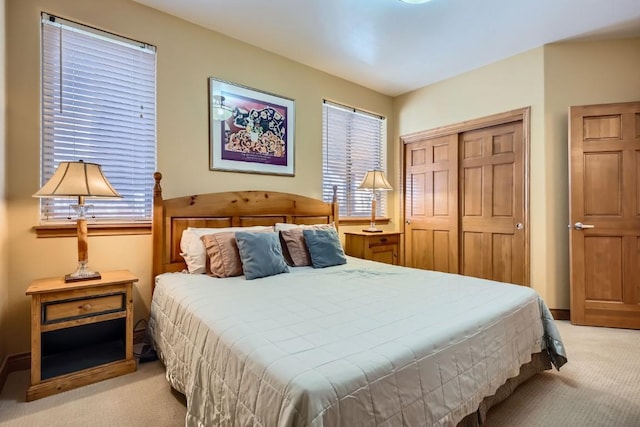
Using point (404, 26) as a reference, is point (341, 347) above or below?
below

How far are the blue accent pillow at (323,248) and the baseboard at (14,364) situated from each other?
2092 millimetres

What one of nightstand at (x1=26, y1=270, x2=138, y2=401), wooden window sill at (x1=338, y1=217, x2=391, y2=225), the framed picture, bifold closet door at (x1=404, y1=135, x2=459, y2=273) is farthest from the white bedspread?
bifold closet door at (x1=404, y1=135, x2=459, y2=273)

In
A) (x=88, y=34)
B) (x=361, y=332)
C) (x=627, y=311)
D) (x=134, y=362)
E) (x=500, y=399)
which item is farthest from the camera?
(x=627, y=311)

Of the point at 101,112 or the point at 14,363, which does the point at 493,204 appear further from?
the point at 14,363

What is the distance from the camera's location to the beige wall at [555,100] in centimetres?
310

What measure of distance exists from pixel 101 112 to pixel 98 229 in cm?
90

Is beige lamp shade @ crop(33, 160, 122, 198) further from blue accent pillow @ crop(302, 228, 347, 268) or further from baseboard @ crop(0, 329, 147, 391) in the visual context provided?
blue accent pillow @ crop(302, 228, 347, 268)

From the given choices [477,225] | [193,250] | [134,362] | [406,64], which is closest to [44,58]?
[193,250]

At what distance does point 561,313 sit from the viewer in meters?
3.24

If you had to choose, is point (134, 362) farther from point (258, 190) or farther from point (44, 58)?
point (44, 58)

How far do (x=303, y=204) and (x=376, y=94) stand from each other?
208 cm

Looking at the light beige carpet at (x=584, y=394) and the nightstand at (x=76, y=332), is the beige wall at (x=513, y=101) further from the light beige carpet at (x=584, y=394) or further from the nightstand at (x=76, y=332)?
the nightstand at (x=76, y=332)

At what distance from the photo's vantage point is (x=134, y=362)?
2.15 metres

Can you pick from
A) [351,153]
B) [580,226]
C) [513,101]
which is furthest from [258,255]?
[513,101]
